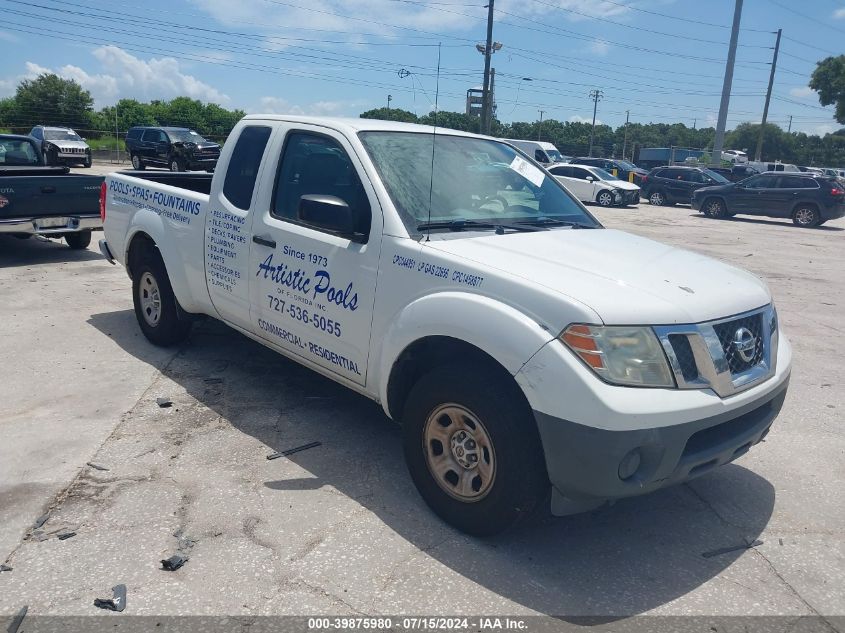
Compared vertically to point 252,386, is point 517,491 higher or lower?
higher

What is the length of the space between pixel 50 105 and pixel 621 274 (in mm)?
44823

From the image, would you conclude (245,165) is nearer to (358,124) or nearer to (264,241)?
(264,241)

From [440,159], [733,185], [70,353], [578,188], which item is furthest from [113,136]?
[440,159]

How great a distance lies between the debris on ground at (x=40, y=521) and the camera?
3349mm

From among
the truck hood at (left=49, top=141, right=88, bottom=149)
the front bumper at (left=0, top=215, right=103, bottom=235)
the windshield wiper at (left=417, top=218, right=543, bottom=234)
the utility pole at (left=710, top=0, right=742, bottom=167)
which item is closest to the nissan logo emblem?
the windshield wiper at (left=417, top=218, right=543, bottom=234)

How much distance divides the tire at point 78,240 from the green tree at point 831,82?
215ft

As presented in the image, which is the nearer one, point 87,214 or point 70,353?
point 70,353

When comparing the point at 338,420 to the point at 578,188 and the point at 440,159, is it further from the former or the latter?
the point at 578,188

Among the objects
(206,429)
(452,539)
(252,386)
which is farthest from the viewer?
(252,386)

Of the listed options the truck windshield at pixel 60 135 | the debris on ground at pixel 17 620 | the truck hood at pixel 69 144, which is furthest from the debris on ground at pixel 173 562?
the truck windshield at pixel 60 135

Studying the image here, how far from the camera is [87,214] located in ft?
32.0

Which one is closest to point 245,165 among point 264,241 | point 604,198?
point 264,241

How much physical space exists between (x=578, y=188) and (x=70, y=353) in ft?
75.5

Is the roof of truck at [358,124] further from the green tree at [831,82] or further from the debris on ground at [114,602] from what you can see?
the green tree at [831,82]
